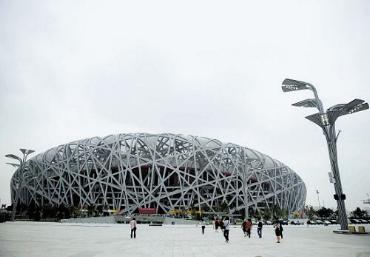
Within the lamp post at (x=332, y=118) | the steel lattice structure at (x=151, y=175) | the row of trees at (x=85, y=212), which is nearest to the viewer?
the lamp post at (x=332, y=118)

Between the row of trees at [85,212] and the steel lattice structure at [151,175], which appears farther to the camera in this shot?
the steel lattice structure at [151,175]

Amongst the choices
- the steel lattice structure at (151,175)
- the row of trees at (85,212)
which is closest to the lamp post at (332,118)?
the row of trees at (85,212)

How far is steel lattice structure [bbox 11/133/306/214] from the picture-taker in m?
59.0

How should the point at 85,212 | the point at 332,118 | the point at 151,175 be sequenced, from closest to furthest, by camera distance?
the point at 332,118
the point at 85,212
the point at 151,175

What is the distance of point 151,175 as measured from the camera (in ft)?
197

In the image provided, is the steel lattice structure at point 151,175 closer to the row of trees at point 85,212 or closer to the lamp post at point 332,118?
the row of trees at point 85,212

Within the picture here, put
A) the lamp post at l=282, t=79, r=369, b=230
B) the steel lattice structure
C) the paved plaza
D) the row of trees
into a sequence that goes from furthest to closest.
→ the steel lattice structure
the row of trees
the lamp post at l=282, t=79, r=369, b=230
the paved plaza

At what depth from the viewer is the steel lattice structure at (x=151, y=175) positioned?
194 feet

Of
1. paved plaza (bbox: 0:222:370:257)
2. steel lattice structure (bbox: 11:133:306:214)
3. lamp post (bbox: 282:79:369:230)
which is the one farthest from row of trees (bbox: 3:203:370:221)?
paved plaza (bbox: 0:222:370:257)

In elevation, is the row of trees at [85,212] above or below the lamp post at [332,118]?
below

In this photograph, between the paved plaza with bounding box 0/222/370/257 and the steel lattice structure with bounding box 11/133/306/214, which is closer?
the paved plaza with bounding box 0/222/370/257

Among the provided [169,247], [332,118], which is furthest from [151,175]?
[169,247]

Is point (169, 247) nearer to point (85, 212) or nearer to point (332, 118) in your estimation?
point (332, 118)

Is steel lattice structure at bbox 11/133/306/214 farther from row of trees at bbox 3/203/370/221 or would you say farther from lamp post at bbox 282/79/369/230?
lamp post at bbox 282/79/369/230
